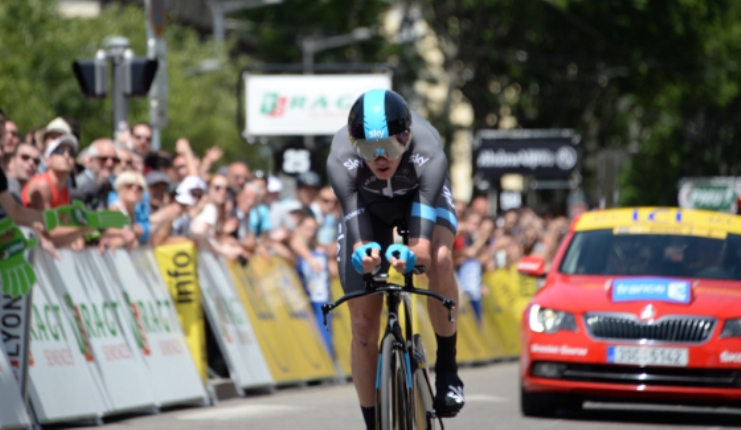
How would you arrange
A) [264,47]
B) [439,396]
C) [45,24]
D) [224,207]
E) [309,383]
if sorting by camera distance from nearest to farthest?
[439,396] < [224,207] < [309,383] < [45,24] < [264,47]

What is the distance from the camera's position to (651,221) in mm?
12586

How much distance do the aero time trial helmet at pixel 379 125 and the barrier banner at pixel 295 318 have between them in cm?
762

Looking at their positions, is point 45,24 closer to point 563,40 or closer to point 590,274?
point 563,40

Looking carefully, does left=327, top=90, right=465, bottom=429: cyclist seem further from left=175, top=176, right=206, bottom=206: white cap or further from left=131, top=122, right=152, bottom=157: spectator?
left=131, top=122, right=152, bottom=157: spectator

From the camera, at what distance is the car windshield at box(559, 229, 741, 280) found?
12.0 m

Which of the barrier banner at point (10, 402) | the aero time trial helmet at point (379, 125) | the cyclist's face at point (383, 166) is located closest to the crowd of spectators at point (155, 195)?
the barrier banner at point (10, 402)

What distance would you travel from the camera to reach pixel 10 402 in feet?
32.1

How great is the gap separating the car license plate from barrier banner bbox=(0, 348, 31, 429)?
421 cm

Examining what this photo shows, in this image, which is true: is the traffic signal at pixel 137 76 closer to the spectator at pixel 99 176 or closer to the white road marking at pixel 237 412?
the spectator at pixel 99 176

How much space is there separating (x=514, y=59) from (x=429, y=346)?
88.6ft

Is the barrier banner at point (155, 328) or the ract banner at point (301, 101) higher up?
the ract banner at point (301, 101)

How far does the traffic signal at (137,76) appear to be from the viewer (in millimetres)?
15375

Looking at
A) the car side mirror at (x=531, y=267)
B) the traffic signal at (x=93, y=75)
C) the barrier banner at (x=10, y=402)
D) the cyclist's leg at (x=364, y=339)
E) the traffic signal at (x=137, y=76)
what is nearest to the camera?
the cyclist's leg at (x=364, y=339)

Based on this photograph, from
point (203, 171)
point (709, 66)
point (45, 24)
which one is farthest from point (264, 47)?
point (203, 171)
